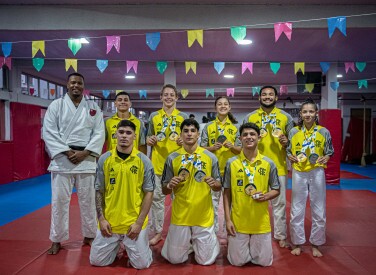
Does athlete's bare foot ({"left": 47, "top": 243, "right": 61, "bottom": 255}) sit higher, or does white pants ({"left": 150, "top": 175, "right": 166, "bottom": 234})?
white pants ({"left": 150, "top": 175, "right": 166, "bottom": 234})

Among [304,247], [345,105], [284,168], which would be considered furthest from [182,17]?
[345,105]

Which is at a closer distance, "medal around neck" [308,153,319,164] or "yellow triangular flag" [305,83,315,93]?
"medal around neck" [308,153,319,164]

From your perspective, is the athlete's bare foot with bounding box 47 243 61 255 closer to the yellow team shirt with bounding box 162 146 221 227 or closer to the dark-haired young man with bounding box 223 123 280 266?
the yellow team shirt with bounding box 162 146 221 227

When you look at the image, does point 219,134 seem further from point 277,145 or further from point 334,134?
point 334,134

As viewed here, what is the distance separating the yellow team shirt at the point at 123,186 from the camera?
2.84m

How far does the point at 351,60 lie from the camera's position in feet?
26.6

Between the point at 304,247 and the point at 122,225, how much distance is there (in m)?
1.98

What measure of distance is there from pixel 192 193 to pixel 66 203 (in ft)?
4.51

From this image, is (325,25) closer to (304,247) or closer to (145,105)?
(304,247)

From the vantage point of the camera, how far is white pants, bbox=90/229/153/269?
280 cm

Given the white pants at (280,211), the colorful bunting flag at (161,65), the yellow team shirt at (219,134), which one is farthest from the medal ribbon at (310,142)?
the colorful bunting flag at (161,65)

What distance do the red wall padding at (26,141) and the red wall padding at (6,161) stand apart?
6.0 inches

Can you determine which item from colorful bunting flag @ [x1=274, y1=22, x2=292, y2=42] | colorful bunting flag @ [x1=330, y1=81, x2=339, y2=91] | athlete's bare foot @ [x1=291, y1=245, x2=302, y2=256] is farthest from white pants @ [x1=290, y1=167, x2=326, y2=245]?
colorful bunting flag @ [x1=330, y1=81, x2=339, y2=91]

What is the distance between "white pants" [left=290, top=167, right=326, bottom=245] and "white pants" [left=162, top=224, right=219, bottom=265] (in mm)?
911
